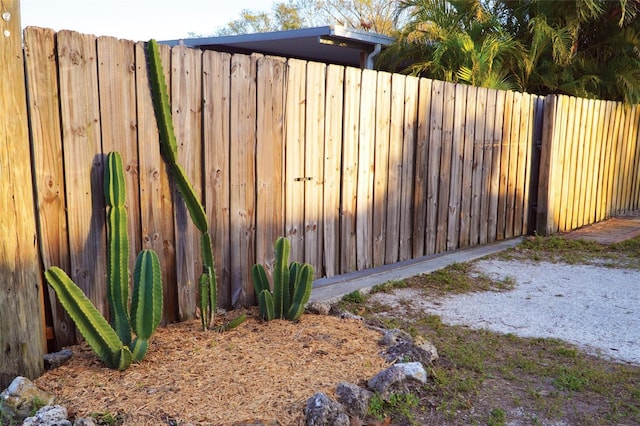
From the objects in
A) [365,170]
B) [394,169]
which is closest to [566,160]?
[394,169]

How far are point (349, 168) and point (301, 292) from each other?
5.69 ft

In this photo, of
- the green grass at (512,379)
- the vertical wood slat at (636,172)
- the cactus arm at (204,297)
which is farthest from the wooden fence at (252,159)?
the vertical wood slat at (636,172)

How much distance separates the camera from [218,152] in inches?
170

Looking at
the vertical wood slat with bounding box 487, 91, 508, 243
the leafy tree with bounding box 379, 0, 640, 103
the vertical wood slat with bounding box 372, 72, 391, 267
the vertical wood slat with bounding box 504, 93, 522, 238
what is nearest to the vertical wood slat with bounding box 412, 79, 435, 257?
the vertical wood slat with bounding box 372, 72, 391, 267

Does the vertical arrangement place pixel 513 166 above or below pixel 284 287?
above

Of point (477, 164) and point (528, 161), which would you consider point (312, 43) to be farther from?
point (477, 164)

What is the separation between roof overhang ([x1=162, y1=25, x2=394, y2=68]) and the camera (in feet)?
36.7

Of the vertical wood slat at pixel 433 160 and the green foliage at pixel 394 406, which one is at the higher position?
the vertical wood slat at pixel 433 160

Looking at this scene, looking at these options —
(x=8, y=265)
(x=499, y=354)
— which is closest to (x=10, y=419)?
(x=8, y=265)

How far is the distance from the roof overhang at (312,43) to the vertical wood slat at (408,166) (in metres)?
4.91

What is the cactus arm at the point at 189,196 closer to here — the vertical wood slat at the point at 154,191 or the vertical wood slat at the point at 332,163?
the vertical wood slat at the point at 154,191

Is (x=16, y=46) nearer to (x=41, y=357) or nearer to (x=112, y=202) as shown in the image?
(x=112, y=202)

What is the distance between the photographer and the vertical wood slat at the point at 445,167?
674 cm

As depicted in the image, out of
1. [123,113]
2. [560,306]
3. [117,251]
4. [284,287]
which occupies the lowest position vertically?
[560,306]
